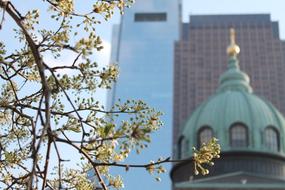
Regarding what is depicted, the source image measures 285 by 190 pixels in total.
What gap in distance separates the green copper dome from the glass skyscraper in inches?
2483

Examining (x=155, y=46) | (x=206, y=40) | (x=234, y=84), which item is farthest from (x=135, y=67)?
(x=234, y=84)

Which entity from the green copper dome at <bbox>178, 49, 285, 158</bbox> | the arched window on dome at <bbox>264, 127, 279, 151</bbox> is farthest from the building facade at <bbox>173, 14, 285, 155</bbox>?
the arched window on dome at <bbox>264, 127, 279, 151</bbox>

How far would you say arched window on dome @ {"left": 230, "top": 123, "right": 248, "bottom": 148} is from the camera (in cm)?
3891

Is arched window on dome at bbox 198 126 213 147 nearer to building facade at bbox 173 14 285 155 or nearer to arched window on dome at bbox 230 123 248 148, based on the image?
arched window on dome at bbox 230 123 248 148

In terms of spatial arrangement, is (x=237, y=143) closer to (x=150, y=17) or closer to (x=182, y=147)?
(x=182, y=147)

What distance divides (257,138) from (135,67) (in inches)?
3294

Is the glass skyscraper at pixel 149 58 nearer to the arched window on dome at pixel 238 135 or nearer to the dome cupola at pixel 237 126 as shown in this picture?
the dome cupola at pixel 237 126

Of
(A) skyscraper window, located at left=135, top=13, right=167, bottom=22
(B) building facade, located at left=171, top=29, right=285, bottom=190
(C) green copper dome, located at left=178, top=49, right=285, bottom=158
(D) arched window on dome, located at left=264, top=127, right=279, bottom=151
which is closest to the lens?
(B) building facade, located at left=171, top=29, right=285, bottom=190

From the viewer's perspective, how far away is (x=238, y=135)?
3953 centimetres

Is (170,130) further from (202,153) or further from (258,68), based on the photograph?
(202,153)

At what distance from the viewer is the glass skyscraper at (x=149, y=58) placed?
10856cm

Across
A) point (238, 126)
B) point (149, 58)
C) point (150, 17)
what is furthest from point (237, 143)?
point (150, 17)

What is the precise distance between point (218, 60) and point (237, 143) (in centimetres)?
8257

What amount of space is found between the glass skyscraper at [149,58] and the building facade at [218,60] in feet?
7.43
